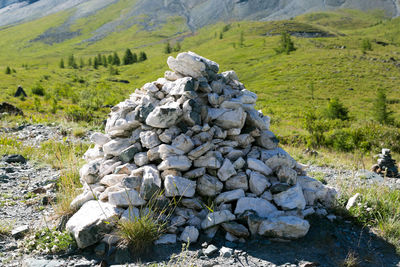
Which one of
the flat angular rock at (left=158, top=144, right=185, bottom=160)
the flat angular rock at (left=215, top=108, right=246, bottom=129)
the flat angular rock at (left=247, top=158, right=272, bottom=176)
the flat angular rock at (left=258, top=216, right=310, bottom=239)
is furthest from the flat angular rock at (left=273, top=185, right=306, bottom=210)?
the flat angular rock at (left=158, top=144, right=185, bottom=160)

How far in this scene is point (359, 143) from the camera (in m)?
18.7

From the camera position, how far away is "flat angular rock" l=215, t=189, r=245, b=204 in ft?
19.9

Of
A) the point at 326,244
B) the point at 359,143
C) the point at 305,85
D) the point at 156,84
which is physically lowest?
the point at 305,85

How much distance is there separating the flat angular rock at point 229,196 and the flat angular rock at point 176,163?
2.84ft

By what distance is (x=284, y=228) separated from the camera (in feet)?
18.0

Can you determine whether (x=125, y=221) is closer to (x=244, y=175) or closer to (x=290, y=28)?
(x=244, y=175)

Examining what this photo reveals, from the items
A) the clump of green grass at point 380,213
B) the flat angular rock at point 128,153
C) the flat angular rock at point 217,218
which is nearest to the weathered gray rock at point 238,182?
the flat angular rock at point 217,218

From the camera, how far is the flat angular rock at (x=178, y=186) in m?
5.88

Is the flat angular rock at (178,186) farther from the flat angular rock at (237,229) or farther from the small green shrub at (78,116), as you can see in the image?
the small green shrub at (78,116)

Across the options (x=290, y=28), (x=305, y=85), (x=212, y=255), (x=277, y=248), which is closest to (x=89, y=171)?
(x=212, y=255)

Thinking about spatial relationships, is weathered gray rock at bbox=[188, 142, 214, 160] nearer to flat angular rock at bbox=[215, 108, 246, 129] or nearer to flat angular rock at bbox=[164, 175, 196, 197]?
flat angular rock at bbox=[164, 175, 196, 197]

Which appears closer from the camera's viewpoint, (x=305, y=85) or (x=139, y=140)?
(x=139, y=140)

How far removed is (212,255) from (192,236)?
53cm

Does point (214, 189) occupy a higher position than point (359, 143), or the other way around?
point (214, 189)
